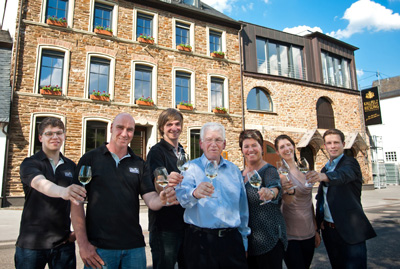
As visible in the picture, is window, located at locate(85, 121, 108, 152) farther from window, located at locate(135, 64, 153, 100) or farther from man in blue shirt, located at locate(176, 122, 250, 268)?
man in blue shirt, located at locate(176, 122, 250, 268)

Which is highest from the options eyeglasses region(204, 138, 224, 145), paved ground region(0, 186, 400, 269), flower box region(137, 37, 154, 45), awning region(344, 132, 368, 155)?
flower box region(137, 37, 154, 45)

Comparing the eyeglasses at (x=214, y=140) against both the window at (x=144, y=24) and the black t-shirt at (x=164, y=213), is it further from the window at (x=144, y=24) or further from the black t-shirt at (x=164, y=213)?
the window at (x=144, y=24)

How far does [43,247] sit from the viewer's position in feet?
7.64

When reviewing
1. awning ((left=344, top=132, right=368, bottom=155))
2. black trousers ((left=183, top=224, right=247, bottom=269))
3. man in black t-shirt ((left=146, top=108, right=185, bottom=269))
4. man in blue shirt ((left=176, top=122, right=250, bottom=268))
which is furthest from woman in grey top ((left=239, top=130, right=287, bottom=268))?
awning ((left=344, top=132, right=368, bottom=155))

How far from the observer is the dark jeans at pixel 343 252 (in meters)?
2.75

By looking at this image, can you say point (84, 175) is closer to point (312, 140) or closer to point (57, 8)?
point (57, 8)

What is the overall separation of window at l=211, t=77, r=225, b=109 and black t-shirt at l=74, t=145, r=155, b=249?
12852 mm

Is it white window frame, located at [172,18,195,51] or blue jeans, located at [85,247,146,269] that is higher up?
white window frame, located at [172,18,195,51]

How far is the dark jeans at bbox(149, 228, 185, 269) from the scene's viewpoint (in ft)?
8.49

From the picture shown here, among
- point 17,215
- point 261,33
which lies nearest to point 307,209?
point 17,215

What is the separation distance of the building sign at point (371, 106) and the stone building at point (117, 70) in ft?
37.0

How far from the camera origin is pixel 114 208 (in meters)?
2.22

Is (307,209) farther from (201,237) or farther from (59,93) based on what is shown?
(59,93)

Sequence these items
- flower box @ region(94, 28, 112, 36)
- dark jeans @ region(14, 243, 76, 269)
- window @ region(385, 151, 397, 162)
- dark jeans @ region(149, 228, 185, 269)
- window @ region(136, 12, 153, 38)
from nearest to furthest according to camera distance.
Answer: dark jeans @ region(14, 243, 76, 269)
dark jeans @ region(149, 228, 185, 269)
flower box @ region(94, 28, 112, 36)
window @ region(136, 12, 153, 38)
window @ region(385, 151, 397, 162)
